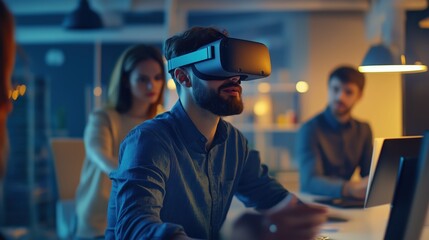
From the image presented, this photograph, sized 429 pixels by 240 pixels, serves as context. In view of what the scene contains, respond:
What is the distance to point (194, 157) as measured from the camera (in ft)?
5.53

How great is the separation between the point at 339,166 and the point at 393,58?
2.56ft

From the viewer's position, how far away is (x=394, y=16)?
14.9 feet

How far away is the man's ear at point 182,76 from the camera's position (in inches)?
67.2

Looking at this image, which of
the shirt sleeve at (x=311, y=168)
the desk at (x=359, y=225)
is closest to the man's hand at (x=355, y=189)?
the shirt sleeve at (x=311, y=168)

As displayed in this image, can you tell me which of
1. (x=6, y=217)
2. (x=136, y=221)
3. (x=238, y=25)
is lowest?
(x=6, y=217)

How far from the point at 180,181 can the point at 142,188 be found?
0.24 m

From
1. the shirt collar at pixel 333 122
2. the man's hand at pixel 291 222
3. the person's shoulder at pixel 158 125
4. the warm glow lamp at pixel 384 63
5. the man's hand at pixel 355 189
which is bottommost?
the man's hand at pixel 355 189

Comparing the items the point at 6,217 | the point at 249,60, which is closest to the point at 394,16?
the point at 249,60

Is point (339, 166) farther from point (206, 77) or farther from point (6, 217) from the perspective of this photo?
point (6, 217)

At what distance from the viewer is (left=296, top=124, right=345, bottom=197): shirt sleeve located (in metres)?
2.92

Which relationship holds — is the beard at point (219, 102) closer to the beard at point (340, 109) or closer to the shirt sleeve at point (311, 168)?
the shirt sleeve at point (311, 168)

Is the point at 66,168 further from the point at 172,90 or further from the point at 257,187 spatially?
the point at 172,90

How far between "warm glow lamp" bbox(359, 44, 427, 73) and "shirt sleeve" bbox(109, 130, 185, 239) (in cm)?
167

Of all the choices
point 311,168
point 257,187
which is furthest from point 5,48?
point 311,168
